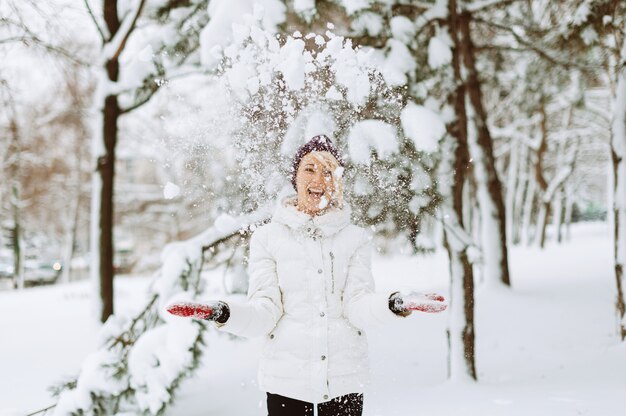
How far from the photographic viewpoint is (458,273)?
17.9ft

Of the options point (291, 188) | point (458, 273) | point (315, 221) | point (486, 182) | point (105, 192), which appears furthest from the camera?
point (486, 182)

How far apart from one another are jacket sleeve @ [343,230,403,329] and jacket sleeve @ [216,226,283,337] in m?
0.31

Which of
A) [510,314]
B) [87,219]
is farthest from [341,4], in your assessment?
[87,219]

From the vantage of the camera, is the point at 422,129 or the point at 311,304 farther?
the point at 422,129

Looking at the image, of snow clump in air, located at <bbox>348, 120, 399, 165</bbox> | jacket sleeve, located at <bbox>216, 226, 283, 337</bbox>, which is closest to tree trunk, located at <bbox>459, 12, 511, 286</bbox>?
snow clump in air, located at <bbox>348, 120, 399, 165</bbox>

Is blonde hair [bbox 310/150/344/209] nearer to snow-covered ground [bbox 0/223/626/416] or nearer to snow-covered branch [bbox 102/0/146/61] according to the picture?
snow-covered ground [bbox 0/223/626/416]

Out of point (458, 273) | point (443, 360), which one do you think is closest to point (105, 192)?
point (458, 273)

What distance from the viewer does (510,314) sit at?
8.96m

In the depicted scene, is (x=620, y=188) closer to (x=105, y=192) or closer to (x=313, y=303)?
(x=313, y=303)

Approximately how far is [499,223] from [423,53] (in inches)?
241

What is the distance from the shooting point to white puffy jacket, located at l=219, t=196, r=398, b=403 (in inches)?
96.1

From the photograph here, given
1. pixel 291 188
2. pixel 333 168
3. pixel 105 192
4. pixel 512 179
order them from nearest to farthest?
1. pixel 333 168
2. pixel 291 188
3. pixel 105 192
4. pixel 512 179

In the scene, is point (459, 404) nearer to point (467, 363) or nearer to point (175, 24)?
point (467, 363)

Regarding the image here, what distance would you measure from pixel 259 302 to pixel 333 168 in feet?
2.34
